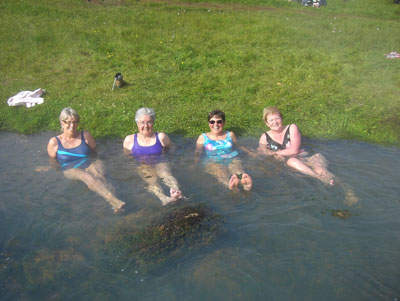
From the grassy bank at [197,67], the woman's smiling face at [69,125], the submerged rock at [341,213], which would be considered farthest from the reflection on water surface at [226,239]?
the grassy bank at [197,67]

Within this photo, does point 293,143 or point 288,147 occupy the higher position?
point 293,143

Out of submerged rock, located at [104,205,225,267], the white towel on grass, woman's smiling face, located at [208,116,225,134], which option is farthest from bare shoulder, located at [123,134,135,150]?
the white towel on grass

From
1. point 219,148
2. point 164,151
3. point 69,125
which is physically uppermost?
point 69,125

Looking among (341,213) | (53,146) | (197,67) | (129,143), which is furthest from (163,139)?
(197,67)

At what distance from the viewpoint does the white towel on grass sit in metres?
10.3

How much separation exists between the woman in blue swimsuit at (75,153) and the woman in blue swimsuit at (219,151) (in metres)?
1.99

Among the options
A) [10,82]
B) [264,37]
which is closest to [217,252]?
[10,82]

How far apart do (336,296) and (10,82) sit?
11.2 meters

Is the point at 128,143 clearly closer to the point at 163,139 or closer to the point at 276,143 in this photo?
the point at 163,139

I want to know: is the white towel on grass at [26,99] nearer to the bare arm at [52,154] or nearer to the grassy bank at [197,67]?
the grassy bank at [197,67]

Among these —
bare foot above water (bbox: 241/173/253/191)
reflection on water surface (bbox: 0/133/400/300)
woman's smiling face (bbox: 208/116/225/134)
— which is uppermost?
woman's smiling face (bbox: 208/116/225/134)

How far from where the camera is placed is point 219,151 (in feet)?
25.1

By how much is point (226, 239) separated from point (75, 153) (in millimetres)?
3726

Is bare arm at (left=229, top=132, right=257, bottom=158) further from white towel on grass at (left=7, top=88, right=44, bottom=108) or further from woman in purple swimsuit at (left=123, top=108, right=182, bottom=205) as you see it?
white towel on grass at (left=7, top=88, right=44, bottom=108)
